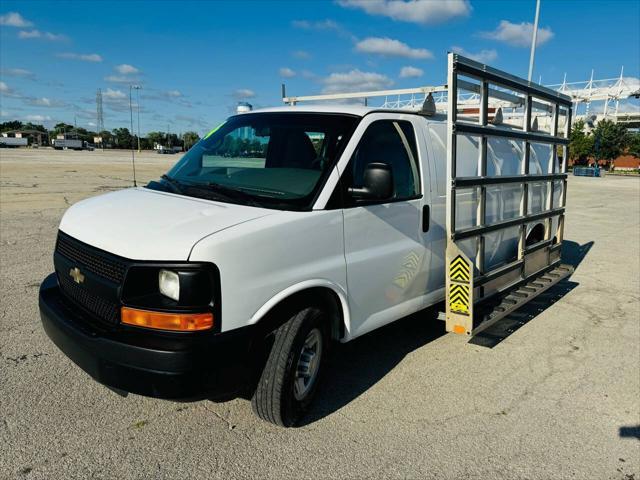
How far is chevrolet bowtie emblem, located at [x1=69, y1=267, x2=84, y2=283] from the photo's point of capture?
3.15 meters

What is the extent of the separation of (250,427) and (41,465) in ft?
3.97

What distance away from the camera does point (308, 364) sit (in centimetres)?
345

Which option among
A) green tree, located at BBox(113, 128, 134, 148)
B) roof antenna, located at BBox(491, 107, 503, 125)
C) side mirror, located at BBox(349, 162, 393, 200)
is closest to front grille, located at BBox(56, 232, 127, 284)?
side mirror, located at BBox(349, 162, 393, 200)

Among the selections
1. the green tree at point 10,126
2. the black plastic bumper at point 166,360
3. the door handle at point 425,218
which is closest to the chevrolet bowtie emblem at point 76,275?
the black plastic bumper at point 166,360

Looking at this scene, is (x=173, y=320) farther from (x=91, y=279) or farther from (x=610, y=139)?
(x=610, y=139)

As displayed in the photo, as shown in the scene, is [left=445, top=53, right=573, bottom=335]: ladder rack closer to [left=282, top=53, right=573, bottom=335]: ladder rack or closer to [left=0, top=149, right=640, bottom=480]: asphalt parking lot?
[left=282, top=53, right=573, bottom=335]: ladder rack

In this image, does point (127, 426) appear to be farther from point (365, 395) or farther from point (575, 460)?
point (575, 460)

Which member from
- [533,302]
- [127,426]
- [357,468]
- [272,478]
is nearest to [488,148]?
[533,302]

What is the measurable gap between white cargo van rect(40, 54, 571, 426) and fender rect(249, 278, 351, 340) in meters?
0.01

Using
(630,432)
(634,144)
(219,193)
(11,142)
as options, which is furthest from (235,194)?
(11,142)

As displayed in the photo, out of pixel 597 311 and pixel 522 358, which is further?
pixel 597 311

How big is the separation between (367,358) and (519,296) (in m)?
1.97

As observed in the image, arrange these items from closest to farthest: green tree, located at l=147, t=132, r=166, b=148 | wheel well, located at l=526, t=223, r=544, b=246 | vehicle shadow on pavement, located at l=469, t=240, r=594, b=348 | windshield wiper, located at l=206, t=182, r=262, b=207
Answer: windshield wiper, located at l=206, t=182, r=262, b=207 < vehicle shadow on pavement, located at l=469, t=240, r=594, b=348 < wheel well, located at l=526, t=223, r=544, b=246 < green tree, located at l=147, t=132, r=166, b=148

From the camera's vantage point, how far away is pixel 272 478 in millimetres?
2826
